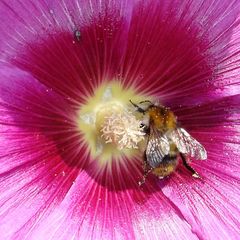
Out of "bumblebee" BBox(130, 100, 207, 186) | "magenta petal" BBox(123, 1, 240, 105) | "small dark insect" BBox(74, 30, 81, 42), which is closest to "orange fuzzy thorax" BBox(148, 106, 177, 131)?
"bumblebee" BBox(130, 100, 207, 186)

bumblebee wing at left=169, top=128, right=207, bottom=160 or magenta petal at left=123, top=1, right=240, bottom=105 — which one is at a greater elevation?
magenta petal at left=123, top=1, right=240, bottom=105

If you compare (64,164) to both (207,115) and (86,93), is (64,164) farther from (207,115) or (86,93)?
(207,115)

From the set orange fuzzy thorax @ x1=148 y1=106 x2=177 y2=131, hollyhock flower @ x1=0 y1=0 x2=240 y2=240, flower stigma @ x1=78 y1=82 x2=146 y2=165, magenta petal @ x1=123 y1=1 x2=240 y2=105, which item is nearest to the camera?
hollyhock flower @ x1=0 y1=0 x2=240 y2=240

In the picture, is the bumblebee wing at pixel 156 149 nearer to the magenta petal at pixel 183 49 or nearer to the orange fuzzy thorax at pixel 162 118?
the orange fuzzy thorax at pixel 162 118

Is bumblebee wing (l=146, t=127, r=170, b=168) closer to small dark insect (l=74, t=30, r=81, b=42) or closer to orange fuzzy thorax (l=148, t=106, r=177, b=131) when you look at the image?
orange fuzzy thorax (l=148, t=106, r=177, b=131)

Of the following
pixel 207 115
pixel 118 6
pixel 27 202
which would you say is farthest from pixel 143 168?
pixel 118 6

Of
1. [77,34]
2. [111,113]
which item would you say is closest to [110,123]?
[111,113]

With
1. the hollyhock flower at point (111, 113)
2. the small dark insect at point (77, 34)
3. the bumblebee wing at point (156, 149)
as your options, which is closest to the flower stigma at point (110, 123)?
the hollyhock flower at point (111, 113)
